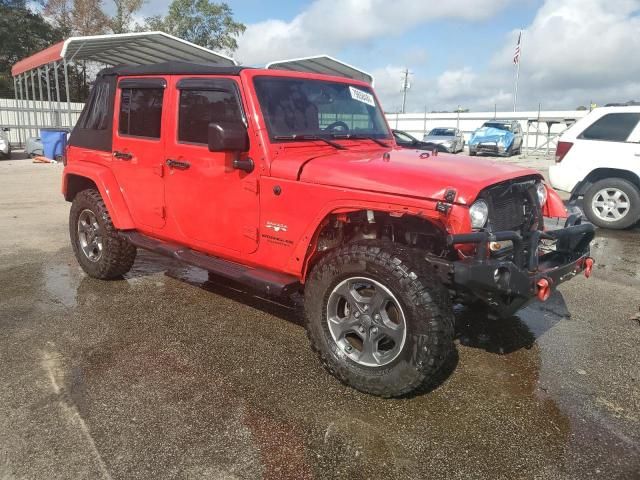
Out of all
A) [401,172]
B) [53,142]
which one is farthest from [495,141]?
[401,172]

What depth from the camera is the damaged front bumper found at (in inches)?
103

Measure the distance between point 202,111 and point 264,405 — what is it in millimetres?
2199

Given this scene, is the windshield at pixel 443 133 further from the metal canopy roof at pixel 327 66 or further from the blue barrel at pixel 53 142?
the blue barrel at pixel 53 142

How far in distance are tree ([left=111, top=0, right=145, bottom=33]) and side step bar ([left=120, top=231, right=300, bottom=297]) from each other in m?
36.7

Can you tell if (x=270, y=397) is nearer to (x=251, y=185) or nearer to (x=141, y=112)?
(x=251, y=185)

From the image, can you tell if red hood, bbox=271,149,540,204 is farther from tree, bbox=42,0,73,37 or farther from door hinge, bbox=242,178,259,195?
→ tree, bbox=42,0,73,37

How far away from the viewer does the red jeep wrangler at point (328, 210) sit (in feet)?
9.02

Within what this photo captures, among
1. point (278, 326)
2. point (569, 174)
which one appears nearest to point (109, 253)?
point (278, 326)

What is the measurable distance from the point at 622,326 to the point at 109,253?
179 inches

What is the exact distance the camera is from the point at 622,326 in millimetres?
4172

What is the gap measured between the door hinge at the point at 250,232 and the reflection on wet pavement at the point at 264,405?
796 mm

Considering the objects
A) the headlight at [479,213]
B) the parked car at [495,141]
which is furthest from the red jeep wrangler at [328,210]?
the parked car at [495,141]

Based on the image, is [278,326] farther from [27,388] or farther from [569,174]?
[569,174]

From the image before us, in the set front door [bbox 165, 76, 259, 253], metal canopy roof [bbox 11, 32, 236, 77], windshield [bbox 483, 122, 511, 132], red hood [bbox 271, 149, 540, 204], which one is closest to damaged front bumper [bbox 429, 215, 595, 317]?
red hood [bbox 271, 149, 540, 204]
